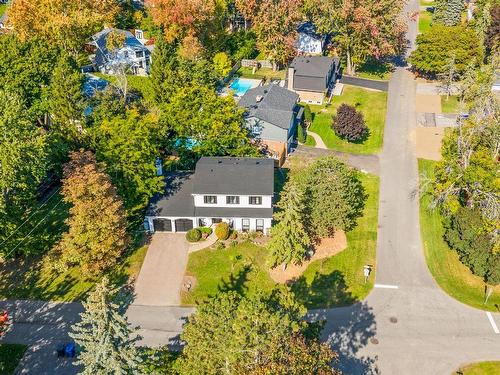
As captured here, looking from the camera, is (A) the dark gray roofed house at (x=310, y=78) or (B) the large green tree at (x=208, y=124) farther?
(A) the dark gray roofed house at (x=310, y=78)

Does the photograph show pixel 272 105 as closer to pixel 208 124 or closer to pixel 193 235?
pixel 208 124

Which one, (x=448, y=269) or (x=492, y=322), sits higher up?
(x=448, y=269)

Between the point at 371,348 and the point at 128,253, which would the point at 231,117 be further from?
the point at 371,348

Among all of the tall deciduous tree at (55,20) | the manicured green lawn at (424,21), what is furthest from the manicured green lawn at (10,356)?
the manicured green lawn at (424,21)

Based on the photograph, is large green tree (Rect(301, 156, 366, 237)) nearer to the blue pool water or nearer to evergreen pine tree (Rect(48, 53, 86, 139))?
evergreen pine tree (Rect(48, 53, 86, 139))

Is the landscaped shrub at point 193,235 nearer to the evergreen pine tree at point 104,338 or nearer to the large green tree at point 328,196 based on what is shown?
the large green tree at point 328,196

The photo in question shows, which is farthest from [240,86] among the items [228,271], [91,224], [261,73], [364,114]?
[91,224]
